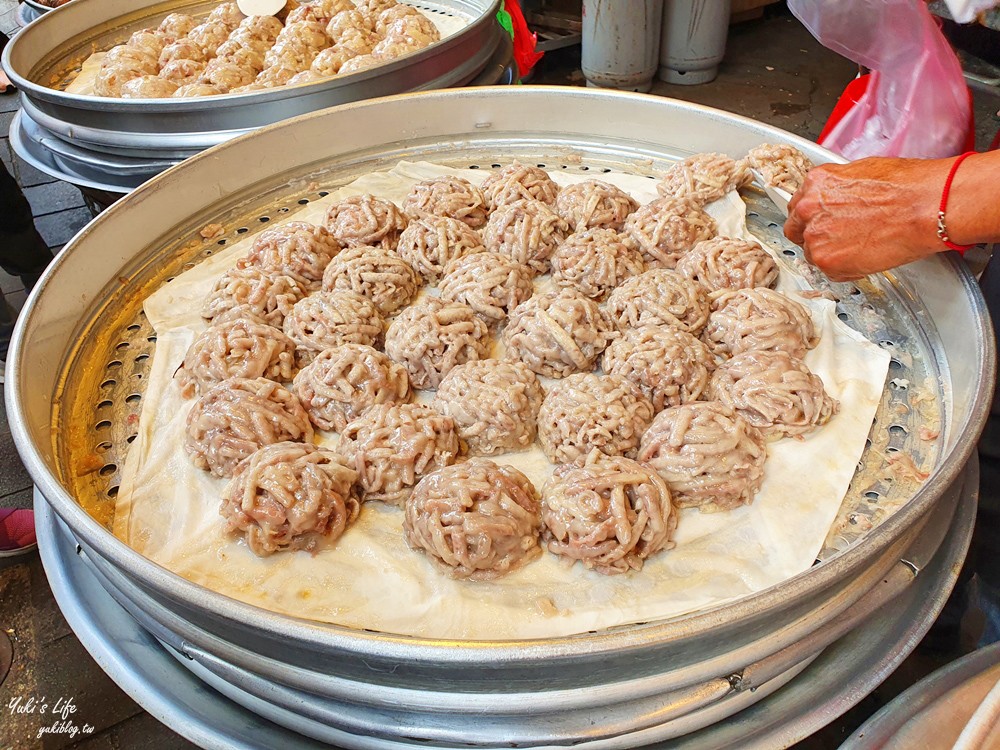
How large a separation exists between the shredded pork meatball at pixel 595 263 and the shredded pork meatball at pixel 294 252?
939 mm

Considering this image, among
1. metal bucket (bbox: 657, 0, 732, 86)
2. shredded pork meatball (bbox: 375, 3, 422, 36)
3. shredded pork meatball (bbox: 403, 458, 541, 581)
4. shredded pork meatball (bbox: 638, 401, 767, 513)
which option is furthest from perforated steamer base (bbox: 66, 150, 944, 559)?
metal bucket (bbox: 657, 0, 732, 86)

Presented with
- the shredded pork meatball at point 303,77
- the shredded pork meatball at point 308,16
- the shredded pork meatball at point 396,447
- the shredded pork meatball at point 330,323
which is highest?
the shredded pork meatball at point 308,16

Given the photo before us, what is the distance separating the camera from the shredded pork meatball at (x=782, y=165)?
2.71 metres

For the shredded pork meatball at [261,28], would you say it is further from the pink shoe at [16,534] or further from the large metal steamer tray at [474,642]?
the pink shoe at [16,534]

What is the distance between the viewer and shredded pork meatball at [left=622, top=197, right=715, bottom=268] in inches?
109

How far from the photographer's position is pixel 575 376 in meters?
2.33

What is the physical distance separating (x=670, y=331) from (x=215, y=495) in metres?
1.55

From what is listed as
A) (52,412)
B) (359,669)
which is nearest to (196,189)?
(52,412)

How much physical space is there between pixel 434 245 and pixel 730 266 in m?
1.15

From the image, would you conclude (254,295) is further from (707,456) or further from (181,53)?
(181,53)

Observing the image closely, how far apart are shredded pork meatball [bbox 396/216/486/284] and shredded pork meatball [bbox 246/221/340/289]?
0.33 meters

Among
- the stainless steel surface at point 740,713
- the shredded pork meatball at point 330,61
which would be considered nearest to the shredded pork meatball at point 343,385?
the stainless steel surface at point 740,713

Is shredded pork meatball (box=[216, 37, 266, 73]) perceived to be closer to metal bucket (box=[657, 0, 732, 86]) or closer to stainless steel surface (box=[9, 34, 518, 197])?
stainless steel surface (box=[9, 34, 518, 197])

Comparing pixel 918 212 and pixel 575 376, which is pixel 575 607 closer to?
pixel 575 376
